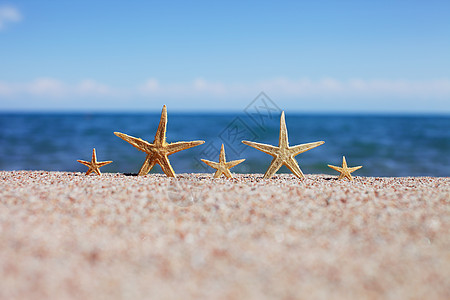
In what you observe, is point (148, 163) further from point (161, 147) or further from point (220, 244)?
point (220, 244)

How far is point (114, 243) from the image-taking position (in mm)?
2611

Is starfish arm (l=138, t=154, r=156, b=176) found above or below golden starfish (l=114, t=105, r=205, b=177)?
below

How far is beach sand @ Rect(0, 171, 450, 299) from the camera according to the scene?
7.01 ft

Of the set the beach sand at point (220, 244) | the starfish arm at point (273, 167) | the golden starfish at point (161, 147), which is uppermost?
the golden starfish at point (161, 147)

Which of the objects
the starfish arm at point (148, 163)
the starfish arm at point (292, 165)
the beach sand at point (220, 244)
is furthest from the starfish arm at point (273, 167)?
the starfish arm at point (148, 163)

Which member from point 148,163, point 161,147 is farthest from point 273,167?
point 148,163

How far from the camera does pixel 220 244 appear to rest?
2631mm

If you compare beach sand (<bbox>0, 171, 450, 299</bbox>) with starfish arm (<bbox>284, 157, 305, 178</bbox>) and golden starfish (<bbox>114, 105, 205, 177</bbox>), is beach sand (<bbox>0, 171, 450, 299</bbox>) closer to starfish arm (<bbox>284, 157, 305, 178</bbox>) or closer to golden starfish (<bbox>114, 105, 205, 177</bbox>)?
golden starfish (<bbox>114, 105, 205, 177</bbox>)

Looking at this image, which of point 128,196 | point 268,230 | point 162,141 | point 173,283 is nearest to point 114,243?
point 173,283

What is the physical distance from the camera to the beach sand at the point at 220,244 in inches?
84.1

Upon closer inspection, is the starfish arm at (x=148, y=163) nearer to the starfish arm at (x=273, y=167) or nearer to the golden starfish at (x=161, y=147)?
the golden starfish at (x=161, y=147)

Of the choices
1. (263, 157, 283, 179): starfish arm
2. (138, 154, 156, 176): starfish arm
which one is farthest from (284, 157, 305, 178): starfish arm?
(138, 154, 156, 176): starfish arm

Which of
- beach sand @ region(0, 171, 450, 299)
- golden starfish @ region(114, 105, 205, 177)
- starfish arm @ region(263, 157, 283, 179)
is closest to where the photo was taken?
beach sand @ region(0, 171, 450, 299)

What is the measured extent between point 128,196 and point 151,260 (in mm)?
1398
